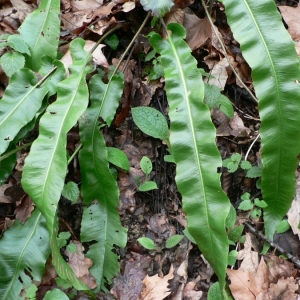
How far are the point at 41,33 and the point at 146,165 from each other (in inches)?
25.8

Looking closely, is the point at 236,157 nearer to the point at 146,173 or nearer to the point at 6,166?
the point at 146,173

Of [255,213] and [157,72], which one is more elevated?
[157,72]

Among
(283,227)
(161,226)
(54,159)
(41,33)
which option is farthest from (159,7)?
(283,227)

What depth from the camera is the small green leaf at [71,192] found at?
1.25m

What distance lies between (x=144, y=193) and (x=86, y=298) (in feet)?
1.38

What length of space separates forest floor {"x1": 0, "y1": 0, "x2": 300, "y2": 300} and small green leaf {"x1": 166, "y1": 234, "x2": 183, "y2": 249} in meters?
0.04

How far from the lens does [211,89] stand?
1.34m

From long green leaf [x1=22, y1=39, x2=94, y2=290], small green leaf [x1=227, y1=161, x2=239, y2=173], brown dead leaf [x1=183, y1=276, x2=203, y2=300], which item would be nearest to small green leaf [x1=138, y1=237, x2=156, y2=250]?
brown dead leaf [x1=183, y1=276, x2=203, y2=300]

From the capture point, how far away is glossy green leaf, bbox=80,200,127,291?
1.19m

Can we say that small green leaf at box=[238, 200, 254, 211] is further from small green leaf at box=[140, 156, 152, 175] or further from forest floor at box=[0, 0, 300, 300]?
small green leaf at box=[140, 156, 152, 175]

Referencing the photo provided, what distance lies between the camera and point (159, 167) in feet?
4.64

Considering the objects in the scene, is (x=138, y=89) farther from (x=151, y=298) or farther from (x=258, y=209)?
(x=151, y=298)

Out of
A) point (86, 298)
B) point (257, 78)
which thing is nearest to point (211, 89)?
point (257, 78)

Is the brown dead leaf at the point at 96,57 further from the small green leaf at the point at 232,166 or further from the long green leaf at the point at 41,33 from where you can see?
the small green leaf at the point at 232,166
